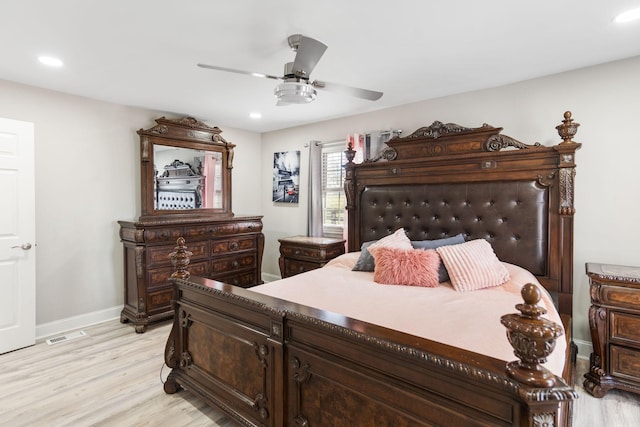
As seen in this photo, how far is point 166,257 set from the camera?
3.71 metres

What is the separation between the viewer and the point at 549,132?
2.93m

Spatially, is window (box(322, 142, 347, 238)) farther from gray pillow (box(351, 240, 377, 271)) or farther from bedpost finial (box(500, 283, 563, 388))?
bedpost finial (box(500, 283, 563, 388))

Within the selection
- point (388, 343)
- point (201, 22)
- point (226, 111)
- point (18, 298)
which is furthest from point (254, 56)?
point (18, 298)

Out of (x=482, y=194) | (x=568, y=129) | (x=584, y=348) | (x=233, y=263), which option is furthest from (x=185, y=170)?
(x=584, y=348)

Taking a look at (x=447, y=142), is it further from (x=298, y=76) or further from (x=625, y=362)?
(x=625, y=362)

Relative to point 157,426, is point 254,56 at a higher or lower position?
higher

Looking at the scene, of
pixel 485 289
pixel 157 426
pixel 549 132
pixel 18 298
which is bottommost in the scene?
pixel 157 426

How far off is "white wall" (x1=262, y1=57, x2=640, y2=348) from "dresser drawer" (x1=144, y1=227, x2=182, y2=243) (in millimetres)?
3472

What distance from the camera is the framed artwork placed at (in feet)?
16.5

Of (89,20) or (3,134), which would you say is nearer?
(89,20)

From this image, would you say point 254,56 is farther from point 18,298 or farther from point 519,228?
point 18,298

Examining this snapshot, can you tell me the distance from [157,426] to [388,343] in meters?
1.74

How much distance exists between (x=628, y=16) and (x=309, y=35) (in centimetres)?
200

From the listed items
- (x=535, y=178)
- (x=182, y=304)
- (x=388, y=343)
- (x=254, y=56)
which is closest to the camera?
(x=388, y=343)
